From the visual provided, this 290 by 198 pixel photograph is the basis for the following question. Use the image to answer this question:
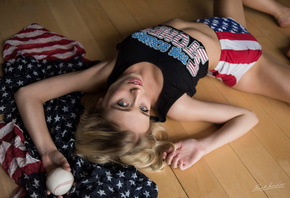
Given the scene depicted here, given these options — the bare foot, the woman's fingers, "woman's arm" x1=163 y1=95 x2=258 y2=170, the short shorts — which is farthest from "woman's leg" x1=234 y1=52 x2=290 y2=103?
the woman's fingers

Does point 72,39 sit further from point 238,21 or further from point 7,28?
point 238,21

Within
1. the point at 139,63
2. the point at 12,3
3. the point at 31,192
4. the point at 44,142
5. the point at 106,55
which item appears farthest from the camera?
the point at 12,3

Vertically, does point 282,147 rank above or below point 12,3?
below

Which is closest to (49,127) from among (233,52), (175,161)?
(175,161)

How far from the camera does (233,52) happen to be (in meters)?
1.56

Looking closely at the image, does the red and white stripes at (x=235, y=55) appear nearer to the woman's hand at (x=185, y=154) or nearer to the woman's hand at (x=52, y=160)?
the woman's hand at (x=185, y=154)

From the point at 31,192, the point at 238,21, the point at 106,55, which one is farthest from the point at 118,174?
the point at 238,21

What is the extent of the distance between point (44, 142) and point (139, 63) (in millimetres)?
607

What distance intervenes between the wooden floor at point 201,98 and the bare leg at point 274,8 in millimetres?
69

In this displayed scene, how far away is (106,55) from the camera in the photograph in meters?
1.79

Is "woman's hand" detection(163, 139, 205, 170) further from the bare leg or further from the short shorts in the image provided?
the bare leg

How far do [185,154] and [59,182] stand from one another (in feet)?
2.03
